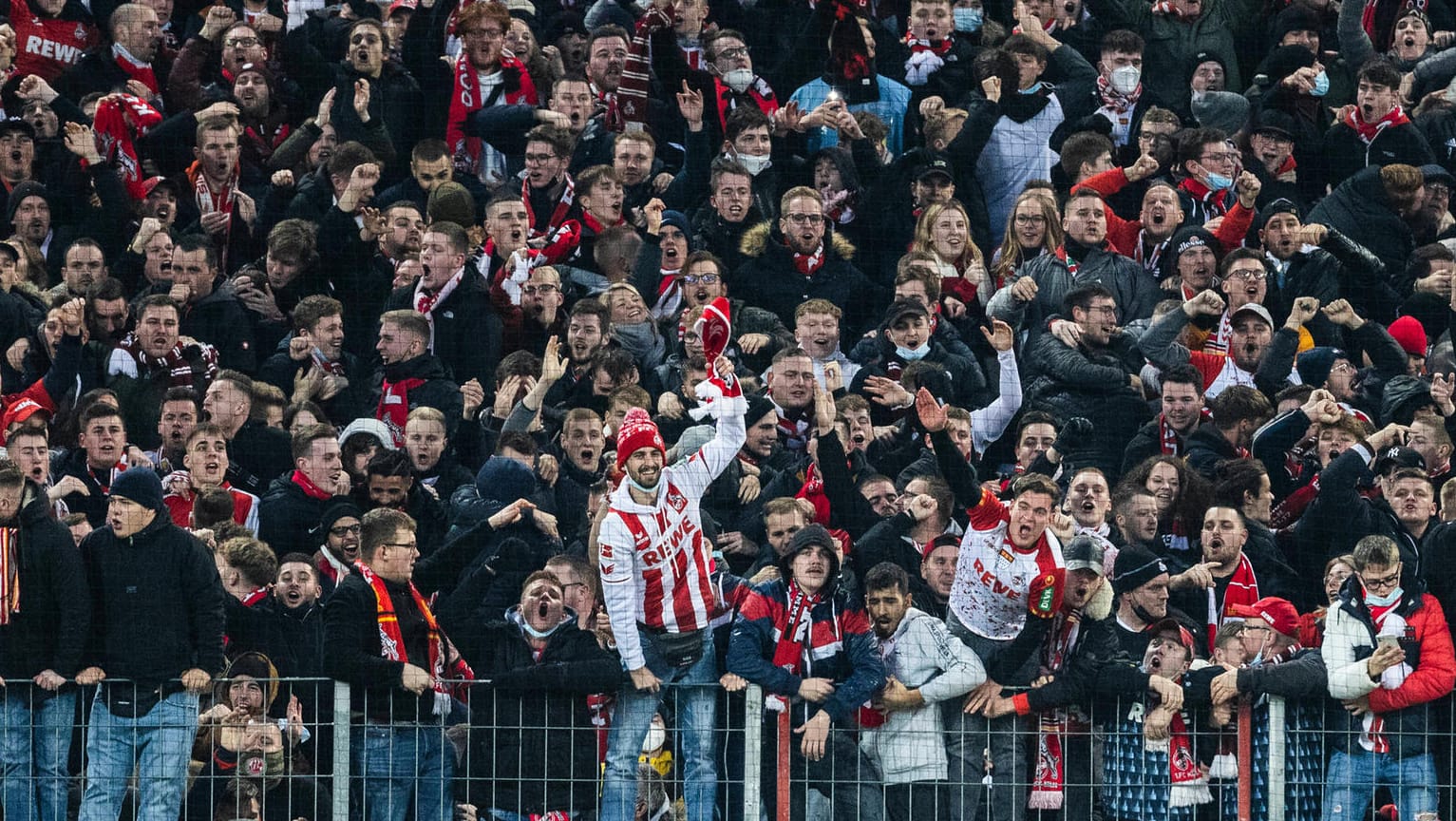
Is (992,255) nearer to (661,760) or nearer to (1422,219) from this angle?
(1422,219)

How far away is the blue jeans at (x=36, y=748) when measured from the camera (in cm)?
1075

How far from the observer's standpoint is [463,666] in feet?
37.0

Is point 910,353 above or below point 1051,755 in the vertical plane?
above

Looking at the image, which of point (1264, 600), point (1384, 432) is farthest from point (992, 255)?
point (1264, 600)

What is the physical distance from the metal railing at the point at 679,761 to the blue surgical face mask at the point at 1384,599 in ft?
1.98

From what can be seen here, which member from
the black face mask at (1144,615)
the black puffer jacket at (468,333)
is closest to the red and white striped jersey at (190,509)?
the black puffer jacket at (468,333)

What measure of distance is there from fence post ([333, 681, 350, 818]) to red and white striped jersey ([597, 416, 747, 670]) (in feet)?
3.55

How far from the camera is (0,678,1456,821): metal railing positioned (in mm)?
10672

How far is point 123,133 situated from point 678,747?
246 inches

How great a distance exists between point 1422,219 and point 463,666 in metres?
6.62

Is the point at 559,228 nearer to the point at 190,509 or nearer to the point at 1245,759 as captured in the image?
the point at 190,509

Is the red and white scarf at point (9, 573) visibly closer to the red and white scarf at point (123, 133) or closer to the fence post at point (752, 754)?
the fence post at point (752, 754)

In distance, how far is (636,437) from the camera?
1137 centimetres

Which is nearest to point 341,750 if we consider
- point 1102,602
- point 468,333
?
point 1102,602
